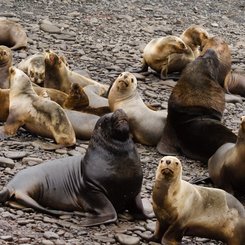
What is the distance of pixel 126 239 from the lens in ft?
25.6

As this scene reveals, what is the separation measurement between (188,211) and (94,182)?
0.88m

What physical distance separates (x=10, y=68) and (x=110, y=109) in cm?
120

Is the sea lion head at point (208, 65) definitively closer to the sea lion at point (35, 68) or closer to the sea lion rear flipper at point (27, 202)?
the sea lion at point (35, 68)

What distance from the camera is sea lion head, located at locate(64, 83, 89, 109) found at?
10750mm

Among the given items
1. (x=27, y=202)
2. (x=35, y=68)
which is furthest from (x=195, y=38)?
(x=27, y=202)

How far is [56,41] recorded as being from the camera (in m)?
15.0

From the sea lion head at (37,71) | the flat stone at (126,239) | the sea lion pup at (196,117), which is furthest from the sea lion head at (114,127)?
the sea lion head at (37,71)

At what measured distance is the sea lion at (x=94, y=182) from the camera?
26.6 ft

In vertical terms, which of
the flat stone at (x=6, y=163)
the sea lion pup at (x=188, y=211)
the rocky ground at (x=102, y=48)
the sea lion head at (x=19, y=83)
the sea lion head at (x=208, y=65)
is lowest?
the rocky ground at (x=102, y=48)

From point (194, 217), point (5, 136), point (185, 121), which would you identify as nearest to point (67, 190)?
point (194, 217)

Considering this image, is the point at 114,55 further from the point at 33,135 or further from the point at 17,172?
the point at 17,172

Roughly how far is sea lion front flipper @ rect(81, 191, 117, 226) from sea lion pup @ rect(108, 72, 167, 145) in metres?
2.66

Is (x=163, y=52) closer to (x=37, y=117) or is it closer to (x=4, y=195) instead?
(x=37, y=117)

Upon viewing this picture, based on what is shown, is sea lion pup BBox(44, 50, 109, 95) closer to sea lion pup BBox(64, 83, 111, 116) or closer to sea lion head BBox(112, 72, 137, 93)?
sea lion head BBox(112, 72, 137, 93)
